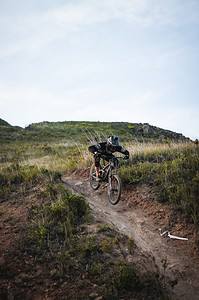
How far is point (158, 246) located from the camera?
23.3ft

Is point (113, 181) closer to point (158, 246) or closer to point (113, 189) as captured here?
point (113, 189)

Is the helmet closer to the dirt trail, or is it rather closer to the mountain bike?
the mountain bike

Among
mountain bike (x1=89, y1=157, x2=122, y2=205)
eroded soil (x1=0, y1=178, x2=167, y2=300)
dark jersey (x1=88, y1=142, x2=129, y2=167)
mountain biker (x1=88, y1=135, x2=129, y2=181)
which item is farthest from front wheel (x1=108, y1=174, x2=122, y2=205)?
eroded soil (x1=0, y1=178, x2=167, y2=300)

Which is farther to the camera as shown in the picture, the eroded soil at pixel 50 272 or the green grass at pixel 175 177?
the green grass at pixel 175 177

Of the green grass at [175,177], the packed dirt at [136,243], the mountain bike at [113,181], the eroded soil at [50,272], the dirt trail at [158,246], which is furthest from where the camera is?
the mountain bike at [113,181]

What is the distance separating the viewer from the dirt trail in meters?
5.71

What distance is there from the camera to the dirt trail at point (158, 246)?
571cm

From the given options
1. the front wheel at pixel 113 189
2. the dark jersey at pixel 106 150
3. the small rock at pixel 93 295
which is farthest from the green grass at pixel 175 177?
the small rock at pixel 93 295

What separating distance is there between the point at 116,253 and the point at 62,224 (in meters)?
1.74

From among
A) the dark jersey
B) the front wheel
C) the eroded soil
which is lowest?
the eroded soil

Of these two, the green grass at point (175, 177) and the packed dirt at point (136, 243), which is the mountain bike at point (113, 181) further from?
the green grass at point (175, 177)

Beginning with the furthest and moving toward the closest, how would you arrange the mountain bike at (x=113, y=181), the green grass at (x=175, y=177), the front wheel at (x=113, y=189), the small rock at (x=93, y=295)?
1. the front wheel at (x=113, y=189)
2. the mountain bike at (x=113, y=181)
3. the green grass at (x=175, y=177)
4. the small rock at (x=93, y=295)

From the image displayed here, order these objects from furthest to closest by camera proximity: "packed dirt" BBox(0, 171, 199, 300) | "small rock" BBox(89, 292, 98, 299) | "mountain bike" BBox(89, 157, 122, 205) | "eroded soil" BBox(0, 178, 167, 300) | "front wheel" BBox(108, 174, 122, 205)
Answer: "front wheel" BBox(108, 174, 122, 205) < "mountain bike" BBox(89, 157, 122, 205) < "packed dirt" BBox(0, 171, 199, 300) < "eroded soil" BBox(0, 178, 167, 300) < "small rock" BBox(89, 292, 98, 299)

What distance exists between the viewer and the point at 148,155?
512 inches
